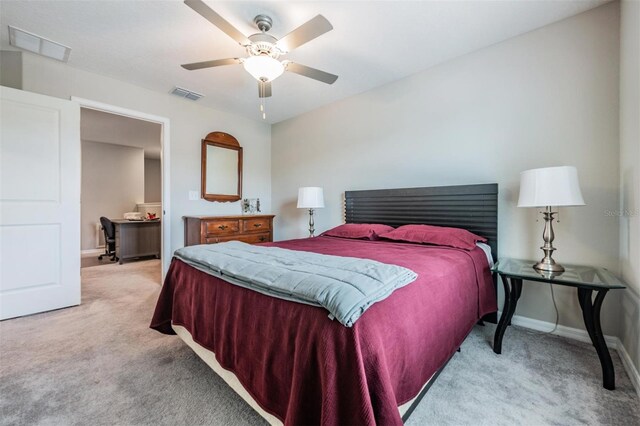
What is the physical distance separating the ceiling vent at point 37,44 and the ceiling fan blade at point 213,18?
1859 mm

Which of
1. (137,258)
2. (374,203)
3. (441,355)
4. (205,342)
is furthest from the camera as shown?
(137,258)

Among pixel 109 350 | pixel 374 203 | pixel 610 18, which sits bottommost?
pixel 109 350

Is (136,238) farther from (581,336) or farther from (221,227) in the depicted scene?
(581,336)

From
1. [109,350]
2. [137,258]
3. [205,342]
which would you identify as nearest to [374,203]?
[205,342]

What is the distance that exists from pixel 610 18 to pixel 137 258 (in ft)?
23.1

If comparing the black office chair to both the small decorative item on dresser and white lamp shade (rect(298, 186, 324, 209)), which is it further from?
white lamp shade (rect(298, 186, 324, 209))

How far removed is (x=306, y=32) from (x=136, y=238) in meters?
5.24

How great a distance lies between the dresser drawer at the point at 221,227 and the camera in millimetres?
3339

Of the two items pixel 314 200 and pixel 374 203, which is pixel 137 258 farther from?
pixel 374 203

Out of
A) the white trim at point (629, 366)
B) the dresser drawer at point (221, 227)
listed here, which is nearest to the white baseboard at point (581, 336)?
the white trim at point (629, 366)

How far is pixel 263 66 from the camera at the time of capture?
191 centimetres

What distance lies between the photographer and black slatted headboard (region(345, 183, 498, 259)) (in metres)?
2.40

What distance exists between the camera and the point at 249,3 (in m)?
1.90

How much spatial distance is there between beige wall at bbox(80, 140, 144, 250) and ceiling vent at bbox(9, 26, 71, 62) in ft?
14.1
